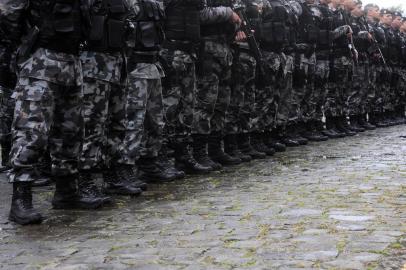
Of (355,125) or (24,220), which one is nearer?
(24,220)

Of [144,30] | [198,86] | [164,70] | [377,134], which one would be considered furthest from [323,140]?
[144,30]

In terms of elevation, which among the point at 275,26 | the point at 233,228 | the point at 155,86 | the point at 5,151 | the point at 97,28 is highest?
the point at 275,26

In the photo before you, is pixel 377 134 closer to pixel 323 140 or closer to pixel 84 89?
pixel 323 140

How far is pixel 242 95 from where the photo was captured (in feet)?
26.3

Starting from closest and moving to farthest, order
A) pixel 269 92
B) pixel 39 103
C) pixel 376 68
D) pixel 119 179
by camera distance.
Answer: pixel 39 103 → pixel 119 179 → pixel 269 92 → pixel 376 68

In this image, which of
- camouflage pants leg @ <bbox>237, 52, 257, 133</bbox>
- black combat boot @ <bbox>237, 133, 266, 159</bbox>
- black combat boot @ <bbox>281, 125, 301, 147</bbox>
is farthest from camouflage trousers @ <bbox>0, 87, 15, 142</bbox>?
black combat boot @ <bbox>281, 125, 301, 147</bbox>

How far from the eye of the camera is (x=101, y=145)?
16.9ft

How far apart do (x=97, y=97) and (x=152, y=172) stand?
1.48 metres

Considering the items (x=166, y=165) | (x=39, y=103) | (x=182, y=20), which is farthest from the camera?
(x=166, y=165)

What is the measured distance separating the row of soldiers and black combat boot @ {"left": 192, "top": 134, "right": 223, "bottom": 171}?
0.5 inches

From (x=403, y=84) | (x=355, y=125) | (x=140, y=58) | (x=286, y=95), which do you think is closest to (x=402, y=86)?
(x=403, y=84)

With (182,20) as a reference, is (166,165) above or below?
below

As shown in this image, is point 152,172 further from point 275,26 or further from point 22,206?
point 275,26

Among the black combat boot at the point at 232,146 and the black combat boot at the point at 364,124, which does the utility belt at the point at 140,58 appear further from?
the black combat boot at the point at 364,124
